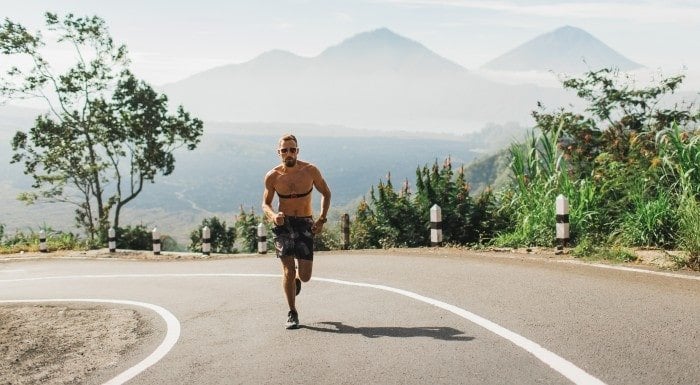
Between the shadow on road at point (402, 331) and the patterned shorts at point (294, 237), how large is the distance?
76 cm

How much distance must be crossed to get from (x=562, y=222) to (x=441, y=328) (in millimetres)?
6147

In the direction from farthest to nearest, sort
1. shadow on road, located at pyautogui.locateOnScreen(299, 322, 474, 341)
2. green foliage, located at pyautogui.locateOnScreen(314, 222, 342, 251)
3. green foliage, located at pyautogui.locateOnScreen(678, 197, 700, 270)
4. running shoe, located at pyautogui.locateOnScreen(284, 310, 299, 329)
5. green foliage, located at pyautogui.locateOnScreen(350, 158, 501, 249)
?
green foliage, located at pyautogui.locateOnScreen(314, 222, 342, 251) < green foliage, located at pyautogui.locateOnScreen(350, 158, 501, 249) < green foliage, located at pyautogui.locateOnScreen(678, 197, 700, 270) < running shoe, located at pyautogui.locateOnScreen(284, 310, 299, 329) < shadow on road, located at pyautogui.locateOnScreen(299, 322, 474, 341)

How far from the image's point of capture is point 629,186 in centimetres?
1250

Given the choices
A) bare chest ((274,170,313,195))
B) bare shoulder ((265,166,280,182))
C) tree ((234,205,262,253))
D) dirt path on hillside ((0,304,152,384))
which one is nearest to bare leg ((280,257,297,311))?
bare chest ((274,170,313,195))

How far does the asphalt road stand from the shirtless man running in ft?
1.63

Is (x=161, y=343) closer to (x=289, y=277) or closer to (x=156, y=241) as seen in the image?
(x=289, y=277)

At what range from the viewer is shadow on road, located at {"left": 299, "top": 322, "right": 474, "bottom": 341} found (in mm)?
5902

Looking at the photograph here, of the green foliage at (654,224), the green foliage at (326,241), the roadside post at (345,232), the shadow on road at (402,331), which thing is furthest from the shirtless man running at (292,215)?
the green foliage at (326,241)

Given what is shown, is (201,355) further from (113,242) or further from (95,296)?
(113,242)

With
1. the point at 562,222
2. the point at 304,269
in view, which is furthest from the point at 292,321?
the point at 562,222

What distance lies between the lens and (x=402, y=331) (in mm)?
6184

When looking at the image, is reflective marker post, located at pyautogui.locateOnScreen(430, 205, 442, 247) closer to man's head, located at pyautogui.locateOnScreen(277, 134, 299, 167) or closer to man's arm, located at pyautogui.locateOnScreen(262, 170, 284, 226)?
man's arm, located at pyautogui.locateOnScreen(262, 170, 284, 226)

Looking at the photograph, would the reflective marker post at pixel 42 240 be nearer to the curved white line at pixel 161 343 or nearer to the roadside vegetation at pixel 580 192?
the roadside vegetation at pixel 580 192

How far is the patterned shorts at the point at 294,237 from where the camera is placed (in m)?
6.82
